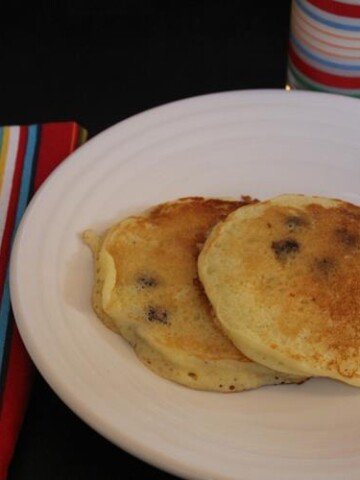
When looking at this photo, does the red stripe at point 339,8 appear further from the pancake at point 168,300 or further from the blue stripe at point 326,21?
the pancake at point 168,300

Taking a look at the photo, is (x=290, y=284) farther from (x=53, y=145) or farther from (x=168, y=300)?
(x=53, y=145)

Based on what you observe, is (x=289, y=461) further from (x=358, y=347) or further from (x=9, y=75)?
(x=9, y=75)

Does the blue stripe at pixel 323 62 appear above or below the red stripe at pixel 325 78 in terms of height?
above

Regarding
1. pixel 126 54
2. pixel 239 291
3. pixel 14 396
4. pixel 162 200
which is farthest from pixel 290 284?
pixel 126 54

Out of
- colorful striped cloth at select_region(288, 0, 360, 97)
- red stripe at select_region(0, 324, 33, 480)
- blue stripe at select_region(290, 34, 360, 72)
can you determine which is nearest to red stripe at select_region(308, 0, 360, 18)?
colorful striped cloth at select_region(288, 0, 360, 97)

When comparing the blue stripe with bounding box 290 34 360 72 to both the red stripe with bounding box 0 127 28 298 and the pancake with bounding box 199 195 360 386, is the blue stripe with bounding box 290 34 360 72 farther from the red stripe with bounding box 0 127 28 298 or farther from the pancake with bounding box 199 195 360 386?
the red stripe with bounding box 0 127 28 298

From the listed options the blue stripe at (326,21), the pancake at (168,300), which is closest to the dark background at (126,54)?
the blue stripe at (326,21)
